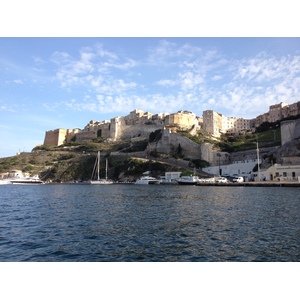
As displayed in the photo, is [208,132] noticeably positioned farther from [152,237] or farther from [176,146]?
[152,237]

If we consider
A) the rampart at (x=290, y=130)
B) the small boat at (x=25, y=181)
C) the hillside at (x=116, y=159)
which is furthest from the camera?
the small boat at (x=25, y=181)

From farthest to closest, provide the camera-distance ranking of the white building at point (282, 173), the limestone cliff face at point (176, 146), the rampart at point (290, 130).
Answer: the limestone cliff face at point (176, 146), the rampart at point (290, 130), the white building at point (282, 173)

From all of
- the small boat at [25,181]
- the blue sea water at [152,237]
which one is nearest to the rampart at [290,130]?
the blue sea water at [152,237]

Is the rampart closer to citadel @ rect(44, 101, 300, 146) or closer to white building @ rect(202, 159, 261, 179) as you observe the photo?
white building @ rect(202, 159, 261, 179)

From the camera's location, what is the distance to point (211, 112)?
69.3 metres

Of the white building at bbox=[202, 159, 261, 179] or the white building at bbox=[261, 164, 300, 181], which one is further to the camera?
the white building at bbox=[202, 159, 261, 179]

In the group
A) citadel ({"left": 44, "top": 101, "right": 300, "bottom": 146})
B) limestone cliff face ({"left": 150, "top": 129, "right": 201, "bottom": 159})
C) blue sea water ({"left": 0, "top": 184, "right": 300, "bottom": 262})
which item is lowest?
blue sea water ({"left": 0, "top": 184, "right": 300, "bottom": 262})

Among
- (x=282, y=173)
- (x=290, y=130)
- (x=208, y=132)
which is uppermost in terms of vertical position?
(x=208, y=132)

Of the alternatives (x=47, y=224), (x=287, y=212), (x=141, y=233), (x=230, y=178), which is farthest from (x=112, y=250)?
(x=230, y=178)

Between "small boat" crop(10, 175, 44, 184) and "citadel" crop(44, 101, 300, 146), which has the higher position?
"citadel" crop(44, 101, 300, 146)

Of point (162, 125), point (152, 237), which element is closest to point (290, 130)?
point (162, 125)

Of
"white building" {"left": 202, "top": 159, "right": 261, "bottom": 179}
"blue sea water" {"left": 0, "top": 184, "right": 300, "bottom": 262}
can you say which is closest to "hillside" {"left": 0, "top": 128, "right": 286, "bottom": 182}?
"white building" {"left": 202, "top": 159, "right": 261, "bottom": 179}

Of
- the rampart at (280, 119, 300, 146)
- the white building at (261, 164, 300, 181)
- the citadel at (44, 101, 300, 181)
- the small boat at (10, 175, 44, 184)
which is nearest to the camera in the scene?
the white building at (261, 164, 300, 181)

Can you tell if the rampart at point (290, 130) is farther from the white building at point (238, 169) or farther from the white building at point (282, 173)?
the white building at point (282, 173)
